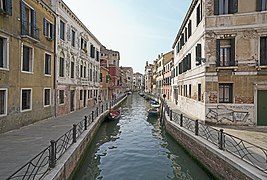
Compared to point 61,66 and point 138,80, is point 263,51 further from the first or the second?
point 138,80

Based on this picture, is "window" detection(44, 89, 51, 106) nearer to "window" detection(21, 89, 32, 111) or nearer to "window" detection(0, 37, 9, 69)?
Answer: "window" detection(21, 89, 32, 111)

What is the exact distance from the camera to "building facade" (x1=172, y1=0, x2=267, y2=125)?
1161cm

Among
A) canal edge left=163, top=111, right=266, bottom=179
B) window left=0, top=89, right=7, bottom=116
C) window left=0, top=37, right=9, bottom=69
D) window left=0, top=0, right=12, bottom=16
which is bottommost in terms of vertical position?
canal edge left=163, top=111, right=266, bottom=179

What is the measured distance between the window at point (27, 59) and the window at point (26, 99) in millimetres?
1232

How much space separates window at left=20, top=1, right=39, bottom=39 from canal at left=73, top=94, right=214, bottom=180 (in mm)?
7187

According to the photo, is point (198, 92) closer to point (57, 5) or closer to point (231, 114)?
point (231, 114)

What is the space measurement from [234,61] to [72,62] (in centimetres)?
1389

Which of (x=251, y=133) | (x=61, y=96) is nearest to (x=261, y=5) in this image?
(x=251, y=133)

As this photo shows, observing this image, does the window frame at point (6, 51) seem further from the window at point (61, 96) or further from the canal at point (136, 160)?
the window at point (61, 96)

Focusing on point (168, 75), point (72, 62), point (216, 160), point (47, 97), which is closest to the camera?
point (216, 160)

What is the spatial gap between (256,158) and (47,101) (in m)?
12.7

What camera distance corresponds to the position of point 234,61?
1186cm

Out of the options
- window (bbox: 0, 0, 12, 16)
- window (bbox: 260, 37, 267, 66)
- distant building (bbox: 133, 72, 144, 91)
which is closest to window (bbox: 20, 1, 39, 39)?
window (bbox: 0, 0, 12, 16)

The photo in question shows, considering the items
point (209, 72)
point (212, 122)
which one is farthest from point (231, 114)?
point (209, 72)
